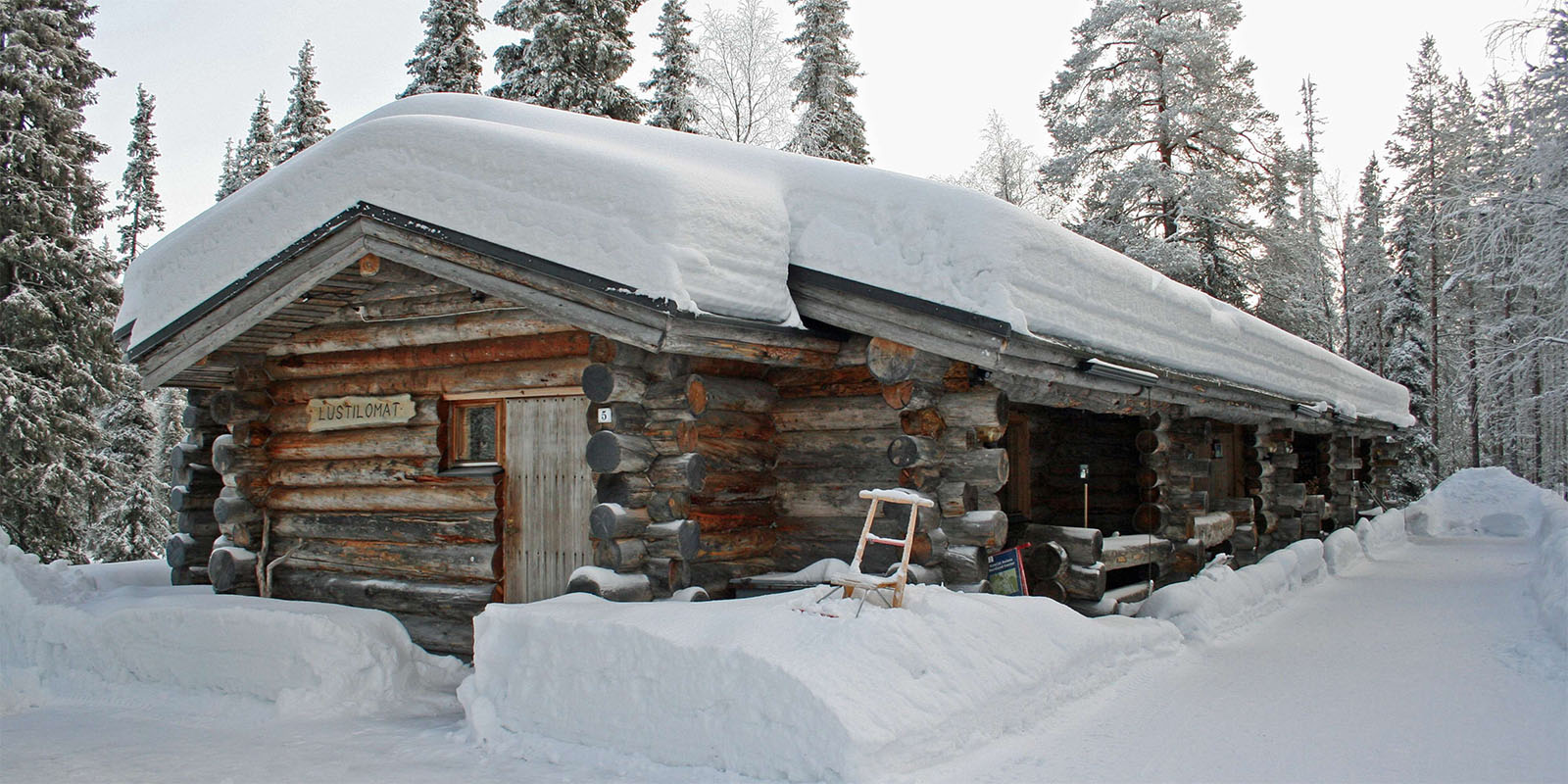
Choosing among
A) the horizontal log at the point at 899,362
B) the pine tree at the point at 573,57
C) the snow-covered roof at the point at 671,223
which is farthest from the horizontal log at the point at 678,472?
the pine tree at the point at 573,57

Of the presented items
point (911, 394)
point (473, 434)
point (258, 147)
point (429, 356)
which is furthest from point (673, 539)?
point (258, 147)

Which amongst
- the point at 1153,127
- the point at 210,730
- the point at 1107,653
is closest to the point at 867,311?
the point at 1107,653

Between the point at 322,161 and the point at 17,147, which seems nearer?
the point at 322,161

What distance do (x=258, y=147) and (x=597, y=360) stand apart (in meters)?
27.0

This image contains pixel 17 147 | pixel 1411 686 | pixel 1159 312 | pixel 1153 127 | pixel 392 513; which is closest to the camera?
pixel 1411 686

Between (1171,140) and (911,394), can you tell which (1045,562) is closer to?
(911,394)

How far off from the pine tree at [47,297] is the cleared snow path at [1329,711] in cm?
1842

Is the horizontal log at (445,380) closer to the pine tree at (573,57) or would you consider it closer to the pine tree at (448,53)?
the pine tree at (573,57)

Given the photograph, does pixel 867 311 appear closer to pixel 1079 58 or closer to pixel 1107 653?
pixel 1107 653

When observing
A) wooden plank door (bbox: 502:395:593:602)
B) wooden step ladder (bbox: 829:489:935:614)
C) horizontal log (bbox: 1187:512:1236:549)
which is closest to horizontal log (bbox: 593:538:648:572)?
wooden plank door (bbox: 502:395:593:602)

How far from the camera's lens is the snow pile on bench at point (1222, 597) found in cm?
855

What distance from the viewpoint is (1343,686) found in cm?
670

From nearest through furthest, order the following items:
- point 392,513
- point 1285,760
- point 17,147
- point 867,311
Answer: point 1285,760, point 867,311, point 392,513, point 17,147

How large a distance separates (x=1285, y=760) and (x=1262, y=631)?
13.9 ft
